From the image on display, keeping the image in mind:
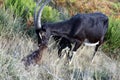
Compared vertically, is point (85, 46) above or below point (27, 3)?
below

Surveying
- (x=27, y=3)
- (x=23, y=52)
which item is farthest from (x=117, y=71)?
(x=27, y=3)

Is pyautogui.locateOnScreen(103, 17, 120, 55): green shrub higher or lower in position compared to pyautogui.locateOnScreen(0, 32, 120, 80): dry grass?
lower

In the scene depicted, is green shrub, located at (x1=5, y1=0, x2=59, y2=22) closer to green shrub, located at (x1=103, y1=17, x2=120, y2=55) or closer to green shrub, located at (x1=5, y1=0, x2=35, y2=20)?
green shrub, located at (x1=5, y1=0, x2=35, y2=20)

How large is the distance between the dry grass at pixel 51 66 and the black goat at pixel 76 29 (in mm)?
358

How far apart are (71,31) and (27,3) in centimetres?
273

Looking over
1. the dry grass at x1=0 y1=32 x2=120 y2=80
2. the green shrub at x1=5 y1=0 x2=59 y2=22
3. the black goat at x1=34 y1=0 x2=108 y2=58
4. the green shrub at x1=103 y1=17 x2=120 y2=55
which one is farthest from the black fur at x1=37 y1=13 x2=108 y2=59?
the green shrub at x1=5 y1=0 x2=59 y2=22

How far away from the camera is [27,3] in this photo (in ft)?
34.8

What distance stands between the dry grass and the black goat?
1.17 feet

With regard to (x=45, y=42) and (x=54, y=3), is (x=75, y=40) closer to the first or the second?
(x=45, y=42)

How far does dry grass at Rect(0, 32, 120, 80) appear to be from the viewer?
5500mm

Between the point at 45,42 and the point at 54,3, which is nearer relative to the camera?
the point at 45,42

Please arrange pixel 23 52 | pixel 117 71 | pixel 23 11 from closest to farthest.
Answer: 1. pixel 23 52
2. pixel 117 71
3. pixel 23 11

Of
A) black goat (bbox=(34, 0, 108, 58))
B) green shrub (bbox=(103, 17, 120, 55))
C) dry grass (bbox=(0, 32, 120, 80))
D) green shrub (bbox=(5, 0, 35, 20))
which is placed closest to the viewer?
dry grass (bbox=(0, 32, 120, 80))

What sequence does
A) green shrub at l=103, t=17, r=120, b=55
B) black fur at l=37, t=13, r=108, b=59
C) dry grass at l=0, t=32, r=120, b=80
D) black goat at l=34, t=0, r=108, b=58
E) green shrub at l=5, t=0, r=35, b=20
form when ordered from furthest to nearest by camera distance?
green shrub at l=103, t=17, r=120, b=55, green shrub at l=5, t=0, r=35, b=20, black fur at l=37, t=13, r=108, b=59, black goat at l=34, t=0, r=108, b=58, dry grass at l=0, t=32, r=120, b=80
